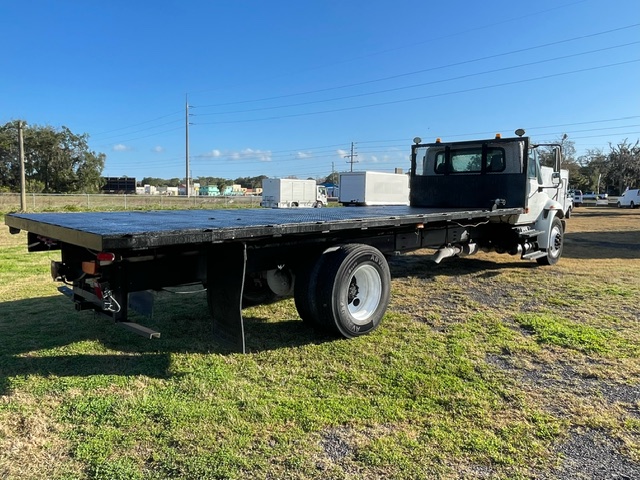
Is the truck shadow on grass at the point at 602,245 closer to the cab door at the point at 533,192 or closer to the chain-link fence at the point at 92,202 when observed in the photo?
the cab door at the point at 533,192

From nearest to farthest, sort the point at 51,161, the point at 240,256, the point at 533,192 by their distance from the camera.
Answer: the point at 240,256, the point at 533,192, the point at 51,161

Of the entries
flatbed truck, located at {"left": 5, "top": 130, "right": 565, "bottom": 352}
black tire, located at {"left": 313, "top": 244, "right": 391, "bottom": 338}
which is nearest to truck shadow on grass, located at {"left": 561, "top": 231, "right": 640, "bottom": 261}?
flatbed truck, located at {"left": 5, "top": 130, "right": 565, "bottom": 352}

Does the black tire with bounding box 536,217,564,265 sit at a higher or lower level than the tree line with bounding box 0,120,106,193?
lower

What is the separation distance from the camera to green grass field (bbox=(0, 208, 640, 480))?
2848 mm

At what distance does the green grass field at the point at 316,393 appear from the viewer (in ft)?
9.34

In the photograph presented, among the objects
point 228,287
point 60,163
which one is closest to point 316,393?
point 228,287

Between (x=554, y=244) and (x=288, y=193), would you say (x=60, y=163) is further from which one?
(x=554, y=244)

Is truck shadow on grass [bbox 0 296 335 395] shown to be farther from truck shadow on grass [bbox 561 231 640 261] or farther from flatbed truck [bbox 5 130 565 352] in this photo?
truck shadow on grass [bbox 561 231 640 261]

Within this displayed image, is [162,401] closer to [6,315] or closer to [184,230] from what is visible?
[184,230]

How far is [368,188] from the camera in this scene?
118ft

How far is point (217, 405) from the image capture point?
11.6ft

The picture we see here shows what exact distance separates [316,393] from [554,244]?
7.91m

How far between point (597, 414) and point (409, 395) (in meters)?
1.33

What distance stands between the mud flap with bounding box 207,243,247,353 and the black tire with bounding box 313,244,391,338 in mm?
930
